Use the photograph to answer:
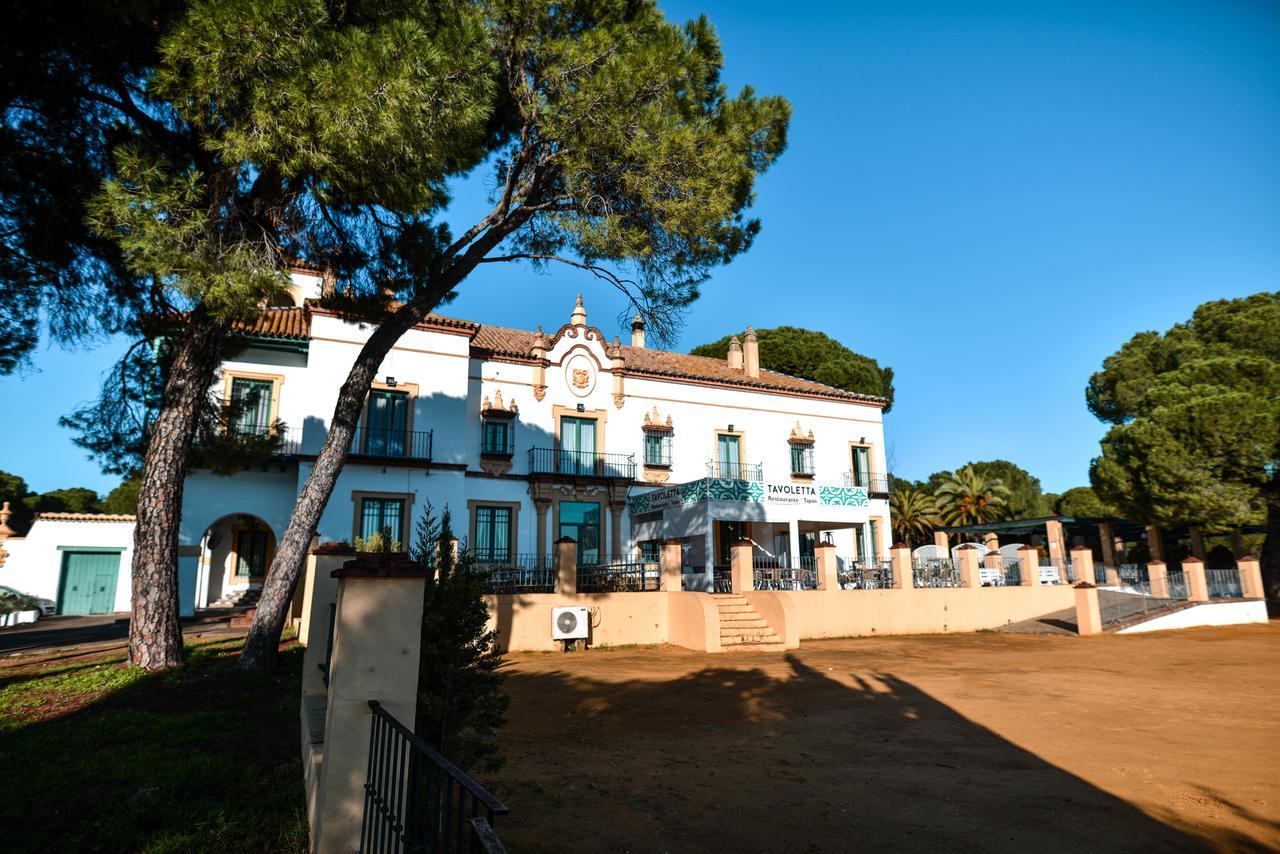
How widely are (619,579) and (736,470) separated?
10006 mm

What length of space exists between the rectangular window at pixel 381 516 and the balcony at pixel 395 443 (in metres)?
1.30

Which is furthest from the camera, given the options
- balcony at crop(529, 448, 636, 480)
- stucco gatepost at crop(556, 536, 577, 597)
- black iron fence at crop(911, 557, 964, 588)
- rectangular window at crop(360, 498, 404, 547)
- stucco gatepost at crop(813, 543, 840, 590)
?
balcony at crop(529, 448, 636, 480)

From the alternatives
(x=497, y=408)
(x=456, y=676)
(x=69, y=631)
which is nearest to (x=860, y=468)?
(x=497, y=408)

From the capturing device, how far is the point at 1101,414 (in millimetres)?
33000

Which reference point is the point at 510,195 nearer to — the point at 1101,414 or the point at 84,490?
the point at 1101,414

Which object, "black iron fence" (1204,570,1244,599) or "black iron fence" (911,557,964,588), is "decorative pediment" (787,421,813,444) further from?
"black iron fence" (1204,570,1244,599)

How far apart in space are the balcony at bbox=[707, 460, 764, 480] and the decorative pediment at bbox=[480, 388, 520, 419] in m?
7.32

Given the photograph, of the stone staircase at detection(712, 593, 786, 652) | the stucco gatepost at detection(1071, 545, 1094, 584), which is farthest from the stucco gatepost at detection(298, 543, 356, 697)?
the stucco gatepost at detection(1071, 545, 1094, 584)

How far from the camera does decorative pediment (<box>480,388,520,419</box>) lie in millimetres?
20641

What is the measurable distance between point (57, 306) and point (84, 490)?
39.7m

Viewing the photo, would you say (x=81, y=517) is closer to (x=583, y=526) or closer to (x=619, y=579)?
(x=583, y=526)

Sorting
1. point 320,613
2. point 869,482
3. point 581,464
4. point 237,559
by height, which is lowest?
point 320,613

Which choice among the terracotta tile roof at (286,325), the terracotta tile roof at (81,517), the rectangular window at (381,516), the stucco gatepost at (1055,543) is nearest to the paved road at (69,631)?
the terracotta tile roof at (81,517)

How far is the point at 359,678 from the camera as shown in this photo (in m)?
3.51
